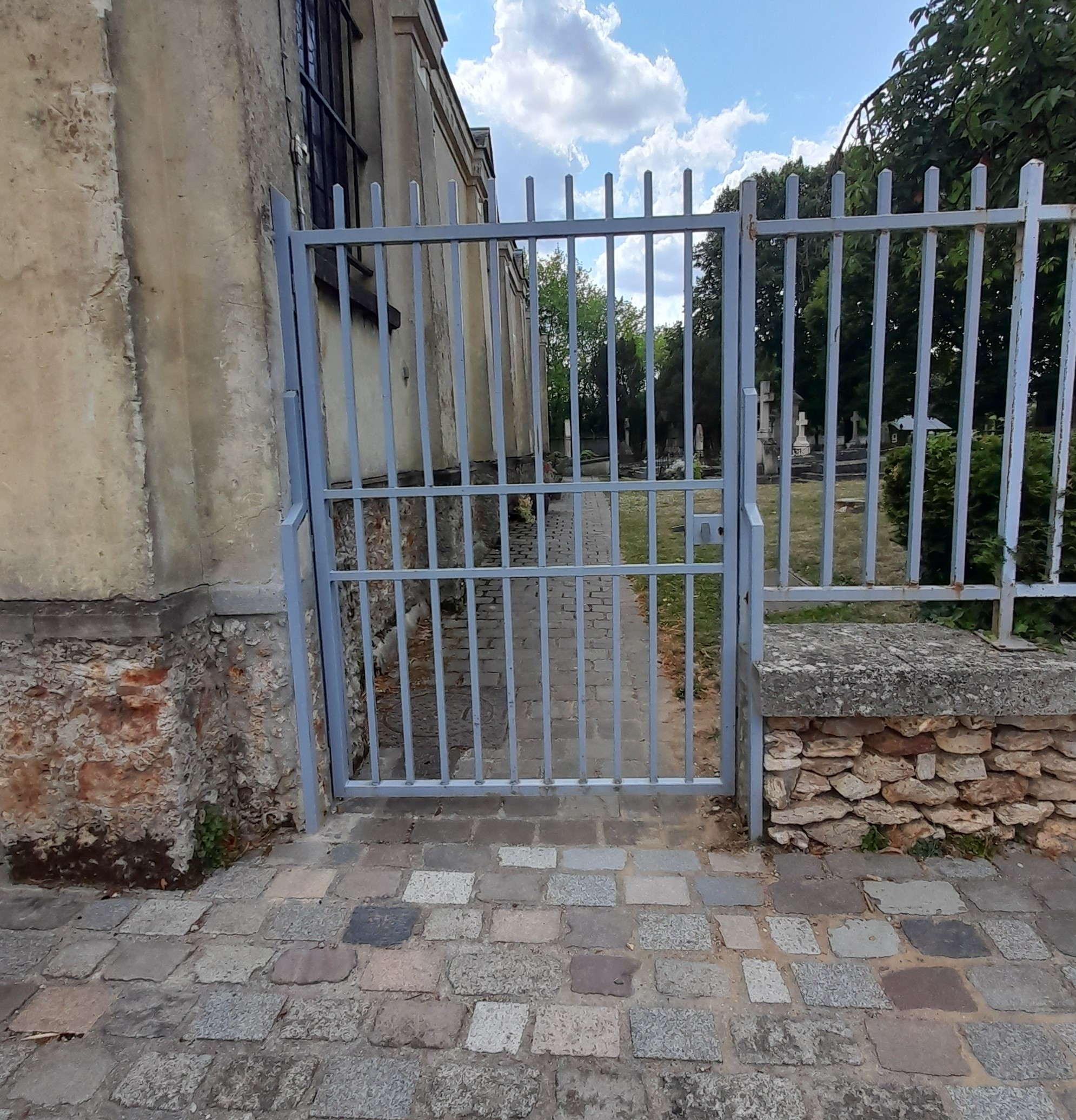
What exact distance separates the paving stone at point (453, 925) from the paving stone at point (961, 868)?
5.60ft

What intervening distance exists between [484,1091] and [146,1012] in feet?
3.51

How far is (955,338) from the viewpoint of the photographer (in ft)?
26.7

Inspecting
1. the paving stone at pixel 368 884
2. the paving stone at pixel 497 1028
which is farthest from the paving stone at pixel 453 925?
the paving stone at pixel 497 1028

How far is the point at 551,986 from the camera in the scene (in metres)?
2.16

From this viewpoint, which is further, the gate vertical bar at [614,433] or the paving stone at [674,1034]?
the gate vertical bar at [614,433]

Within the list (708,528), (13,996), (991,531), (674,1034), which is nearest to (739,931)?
(674,1034)

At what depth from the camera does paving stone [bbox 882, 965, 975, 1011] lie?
2.05 m

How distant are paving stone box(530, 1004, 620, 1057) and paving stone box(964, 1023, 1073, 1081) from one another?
966 millimetres

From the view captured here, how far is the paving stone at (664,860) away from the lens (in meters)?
2.72

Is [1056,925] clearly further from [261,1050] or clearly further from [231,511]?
[231,511]

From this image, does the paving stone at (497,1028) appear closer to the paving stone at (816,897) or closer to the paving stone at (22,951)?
the paving stone at (816,897)

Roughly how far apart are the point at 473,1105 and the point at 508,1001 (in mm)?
335

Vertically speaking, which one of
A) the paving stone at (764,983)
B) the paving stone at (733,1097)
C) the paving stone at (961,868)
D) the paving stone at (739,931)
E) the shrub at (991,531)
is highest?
the shrub at (991,531)

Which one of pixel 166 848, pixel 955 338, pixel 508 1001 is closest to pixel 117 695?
pixel 166 848
